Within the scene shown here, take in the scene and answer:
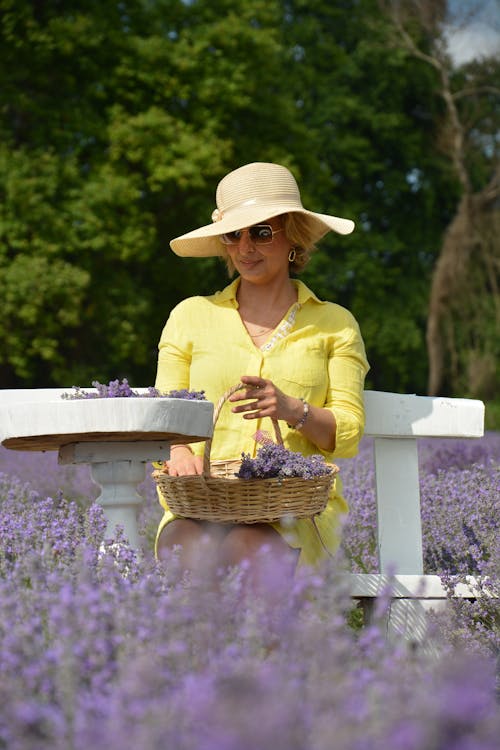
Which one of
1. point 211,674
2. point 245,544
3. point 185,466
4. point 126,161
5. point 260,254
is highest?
point 126,161

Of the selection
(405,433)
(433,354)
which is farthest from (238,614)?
(433,354)

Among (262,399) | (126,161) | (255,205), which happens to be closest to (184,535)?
(262,399)

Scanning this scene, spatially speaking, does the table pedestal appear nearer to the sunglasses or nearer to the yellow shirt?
the yellow shirt

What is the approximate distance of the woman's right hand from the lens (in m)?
→ 3.22

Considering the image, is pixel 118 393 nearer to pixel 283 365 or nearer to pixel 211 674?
pixel 283 365

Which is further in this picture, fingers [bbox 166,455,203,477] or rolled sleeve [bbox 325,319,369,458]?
rolled sleeve [bbox 325,319,369,458]

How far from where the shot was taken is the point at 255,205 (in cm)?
359

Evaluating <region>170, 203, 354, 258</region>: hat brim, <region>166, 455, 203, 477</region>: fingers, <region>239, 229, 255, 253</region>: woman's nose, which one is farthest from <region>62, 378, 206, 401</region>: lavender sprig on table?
<region>239, 229, 255, 253</region>: woman's nose

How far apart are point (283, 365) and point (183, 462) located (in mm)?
503

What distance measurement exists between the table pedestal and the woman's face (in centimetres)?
89

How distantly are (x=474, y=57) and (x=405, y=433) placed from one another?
74.7ft

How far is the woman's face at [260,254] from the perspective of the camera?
3.60 m

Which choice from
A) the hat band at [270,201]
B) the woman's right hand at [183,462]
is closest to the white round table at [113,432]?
the woman's right hand at [183,462]

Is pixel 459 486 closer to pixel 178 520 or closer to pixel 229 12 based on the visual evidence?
pixel 178 520
